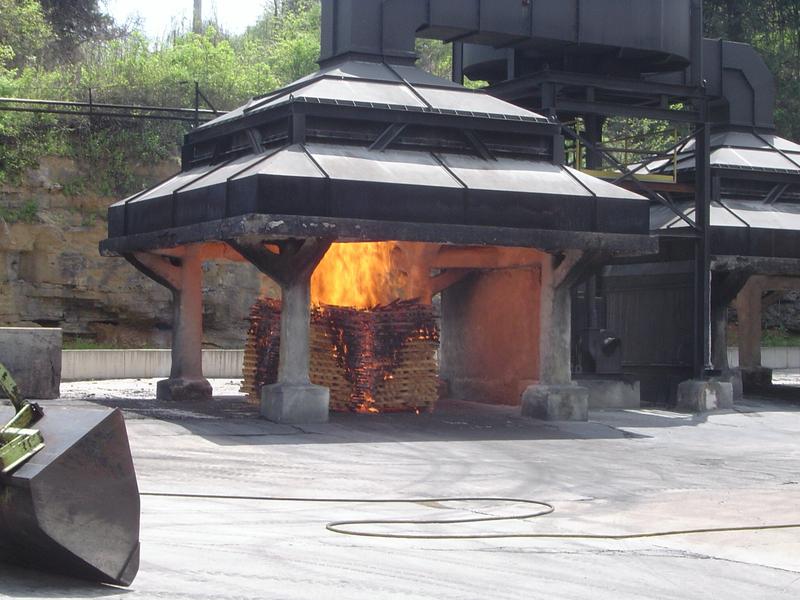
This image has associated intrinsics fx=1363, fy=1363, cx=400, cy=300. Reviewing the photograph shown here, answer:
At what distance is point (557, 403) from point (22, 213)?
18.0 m

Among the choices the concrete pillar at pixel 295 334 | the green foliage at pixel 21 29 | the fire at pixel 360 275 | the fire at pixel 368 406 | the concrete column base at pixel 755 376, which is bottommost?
the fire at pixel 368 406

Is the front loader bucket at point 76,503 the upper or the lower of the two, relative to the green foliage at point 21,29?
lower

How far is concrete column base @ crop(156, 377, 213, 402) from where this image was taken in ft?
77.5

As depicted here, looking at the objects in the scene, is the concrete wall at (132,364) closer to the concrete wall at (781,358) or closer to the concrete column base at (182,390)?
the concrete column base at (182,390)

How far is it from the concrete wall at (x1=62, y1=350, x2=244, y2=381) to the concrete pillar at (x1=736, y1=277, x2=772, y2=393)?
12.2 meters

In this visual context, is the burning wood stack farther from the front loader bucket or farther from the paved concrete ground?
the front loader bucket

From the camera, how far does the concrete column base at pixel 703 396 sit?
84.7 ft

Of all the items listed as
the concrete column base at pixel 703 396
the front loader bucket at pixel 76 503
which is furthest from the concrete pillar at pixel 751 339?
the front loader bucket at pixel 76 503

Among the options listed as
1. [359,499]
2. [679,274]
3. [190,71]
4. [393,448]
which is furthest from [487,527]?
[190,71]

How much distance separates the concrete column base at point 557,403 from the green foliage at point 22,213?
1733cm

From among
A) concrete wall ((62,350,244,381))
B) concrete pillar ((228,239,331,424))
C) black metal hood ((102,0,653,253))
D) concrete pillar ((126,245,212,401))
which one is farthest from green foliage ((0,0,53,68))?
concrete pillar ((228,239,331,424))

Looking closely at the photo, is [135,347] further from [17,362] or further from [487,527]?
[487,527]

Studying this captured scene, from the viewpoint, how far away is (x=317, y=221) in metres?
→ 19.2

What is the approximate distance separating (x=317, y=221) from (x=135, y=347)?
17524 millimetres
